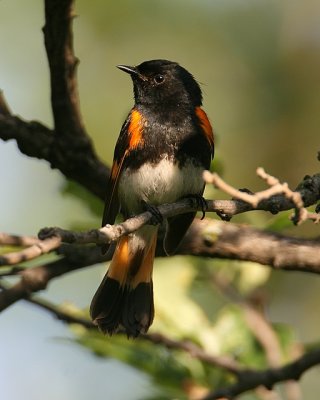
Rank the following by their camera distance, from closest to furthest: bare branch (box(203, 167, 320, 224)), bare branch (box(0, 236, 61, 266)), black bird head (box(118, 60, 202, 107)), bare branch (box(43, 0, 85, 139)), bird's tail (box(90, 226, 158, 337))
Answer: bare branch (box(0, 236, 61, 266)), bare branch (box(203, 167, 320, 224)), bare branch (box(43, 0, 85, 139)), bird's tail (box(90, 226, 158, 337)), black bird head (box(118, 60, 202, 107))

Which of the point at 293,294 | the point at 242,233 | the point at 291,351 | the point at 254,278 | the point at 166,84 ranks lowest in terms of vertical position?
the point at 293,294

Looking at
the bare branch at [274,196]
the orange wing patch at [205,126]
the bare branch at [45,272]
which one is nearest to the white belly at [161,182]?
the orange wing patch at [205,126]

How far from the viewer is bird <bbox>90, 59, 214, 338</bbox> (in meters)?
4.10

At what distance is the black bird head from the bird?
14cm

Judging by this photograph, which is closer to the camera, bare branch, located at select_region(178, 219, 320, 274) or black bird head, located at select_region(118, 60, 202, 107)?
bare branch, located at select_region(178, 219, 320, 274)

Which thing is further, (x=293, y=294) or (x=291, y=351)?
(x=293, y=294)

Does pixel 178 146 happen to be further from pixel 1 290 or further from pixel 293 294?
pixel 293 294

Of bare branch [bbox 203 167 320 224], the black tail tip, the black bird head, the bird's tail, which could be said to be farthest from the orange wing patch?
bare branch [bbox 203 167 320 224]

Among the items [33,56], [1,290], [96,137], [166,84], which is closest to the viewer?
[1,290]

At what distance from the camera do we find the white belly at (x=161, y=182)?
168 inches

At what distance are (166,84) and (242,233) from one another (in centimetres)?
146

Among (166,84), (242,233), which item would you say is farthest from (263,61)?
(242,233)

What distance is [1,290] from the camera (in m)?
3.40

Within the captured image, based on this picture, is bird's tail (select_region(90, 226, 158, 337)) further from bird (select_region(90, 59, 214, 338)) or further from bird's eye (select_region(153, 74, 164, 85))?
bird's eye (select_region(153, 74, 164, 85))
